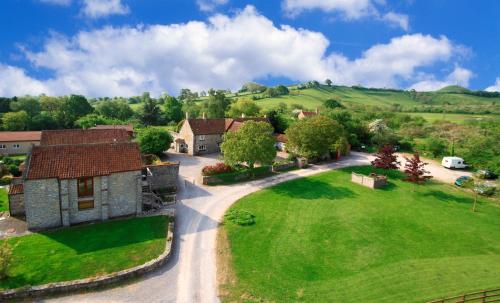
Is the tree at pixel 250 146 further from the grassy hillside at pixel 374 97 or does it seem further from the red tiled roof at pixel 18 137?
the grassy hillside at pixel 374 97

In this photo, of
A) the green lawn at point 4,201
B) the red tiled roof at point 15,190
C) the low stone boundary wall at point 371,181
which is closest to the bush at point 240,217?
the red tiled roof at point 15,190

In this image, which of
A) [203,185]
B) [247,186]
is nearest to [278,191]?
[247,186]

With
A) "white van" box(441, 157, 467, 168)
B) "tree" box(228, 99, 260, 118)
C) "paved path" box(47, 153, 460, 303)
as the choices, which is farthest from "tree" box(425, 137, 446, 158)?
"tree" box(228, 99, 260, 118)

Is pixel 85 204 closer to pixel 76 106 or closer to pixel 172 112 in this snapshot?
pixel 172 112

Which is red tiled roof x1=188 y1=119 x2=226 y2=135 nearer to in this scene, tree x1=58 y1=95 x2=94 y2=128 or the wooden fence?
the wooden fence

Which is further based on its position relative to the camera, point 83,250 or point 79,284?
point 83,250

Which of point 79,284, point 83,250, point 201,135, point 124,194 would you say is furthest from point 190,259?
point 201,135
